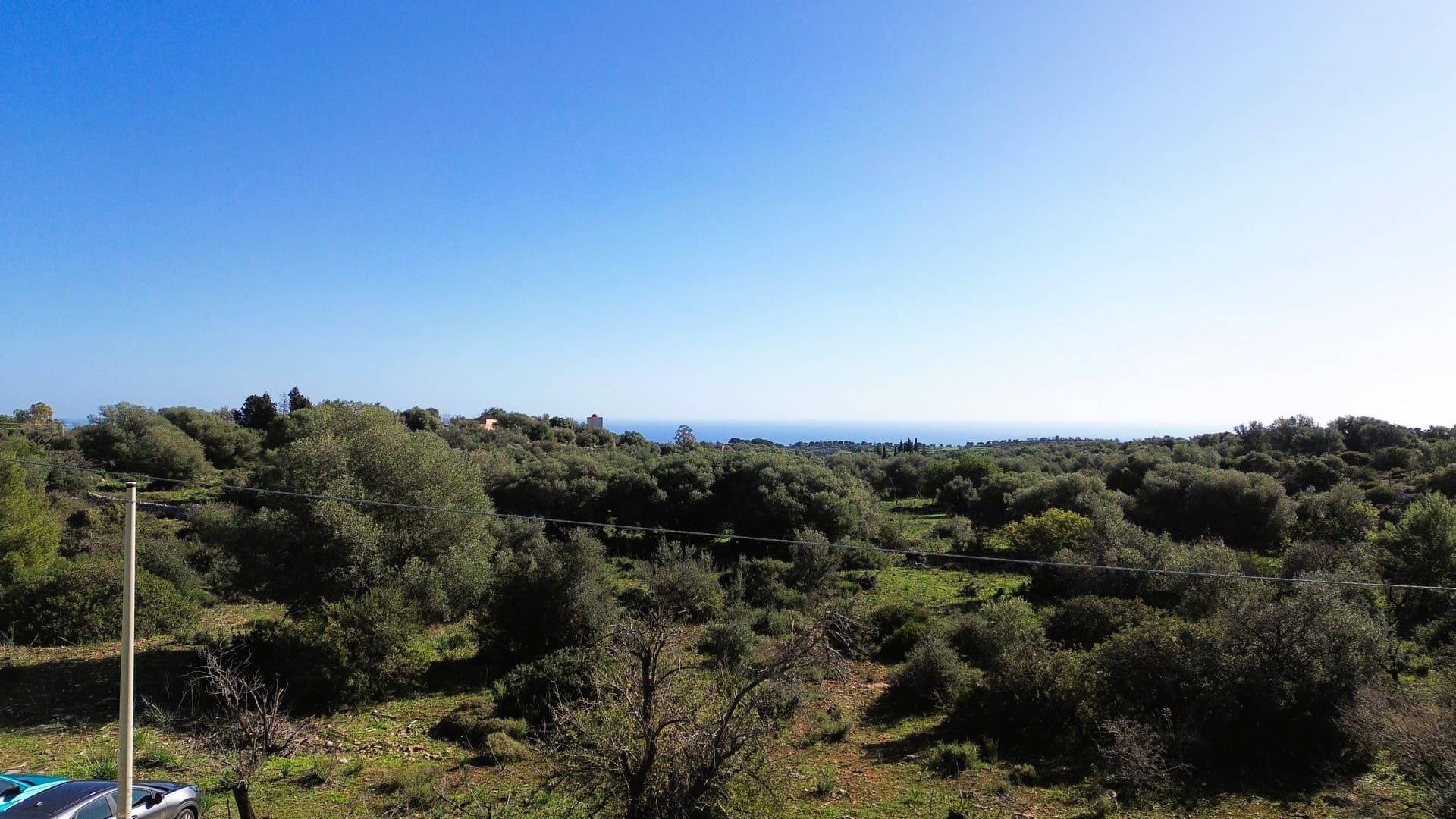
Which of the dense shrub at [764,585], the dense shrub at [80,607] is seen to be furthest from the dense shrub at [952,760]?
the dense shrub at [80,607]

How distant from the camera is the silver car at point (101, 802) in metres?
7.93

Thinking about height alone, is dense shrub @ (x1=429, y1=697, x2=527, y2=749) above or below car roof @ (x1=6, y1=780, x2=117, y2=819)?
below

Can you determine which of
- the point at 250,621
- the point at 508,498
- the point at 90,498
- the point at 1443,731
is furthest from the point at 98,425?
the point at 1443,731

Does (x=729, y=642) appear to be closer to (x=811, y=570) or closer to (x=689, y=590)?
(x=689, y=590)

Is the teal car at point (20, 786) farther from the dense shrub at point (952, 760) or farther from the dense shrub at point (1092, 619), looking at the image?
the dense shrub at point (1092, 619)

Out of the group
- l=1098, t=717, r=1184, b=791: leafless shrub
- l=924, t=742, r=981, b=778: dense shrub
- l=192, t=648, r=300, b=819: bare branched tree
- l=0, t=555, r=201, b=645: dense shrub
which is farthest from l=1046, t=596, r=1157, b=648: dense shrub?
l=0, t=555, r=201, b=645: dense shrub

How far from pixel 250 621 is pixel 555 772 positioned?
1977 cm

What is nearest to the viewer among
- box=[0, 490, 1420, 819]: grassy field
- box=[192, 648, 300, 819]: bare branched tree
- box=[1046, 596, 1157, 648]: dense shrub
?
box=[192, 648, 300, 819]: bare branched tree

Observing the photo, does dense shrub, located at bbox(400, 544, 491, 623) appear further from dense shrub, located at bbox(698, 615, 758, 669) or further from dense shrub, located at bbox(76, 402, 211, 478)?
dense shrub, located at bbox(76, 402, 211, 478)

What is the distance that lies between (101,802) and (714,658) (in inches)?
389

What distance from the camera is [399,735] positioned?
1403cm

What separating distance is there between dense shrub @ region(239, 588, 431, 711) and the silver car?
6199 mm

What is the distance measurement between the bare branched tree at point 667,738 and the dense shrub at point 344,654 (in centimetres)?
1006

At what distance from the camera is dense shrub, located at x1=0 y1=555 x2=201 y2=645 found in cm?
1814
